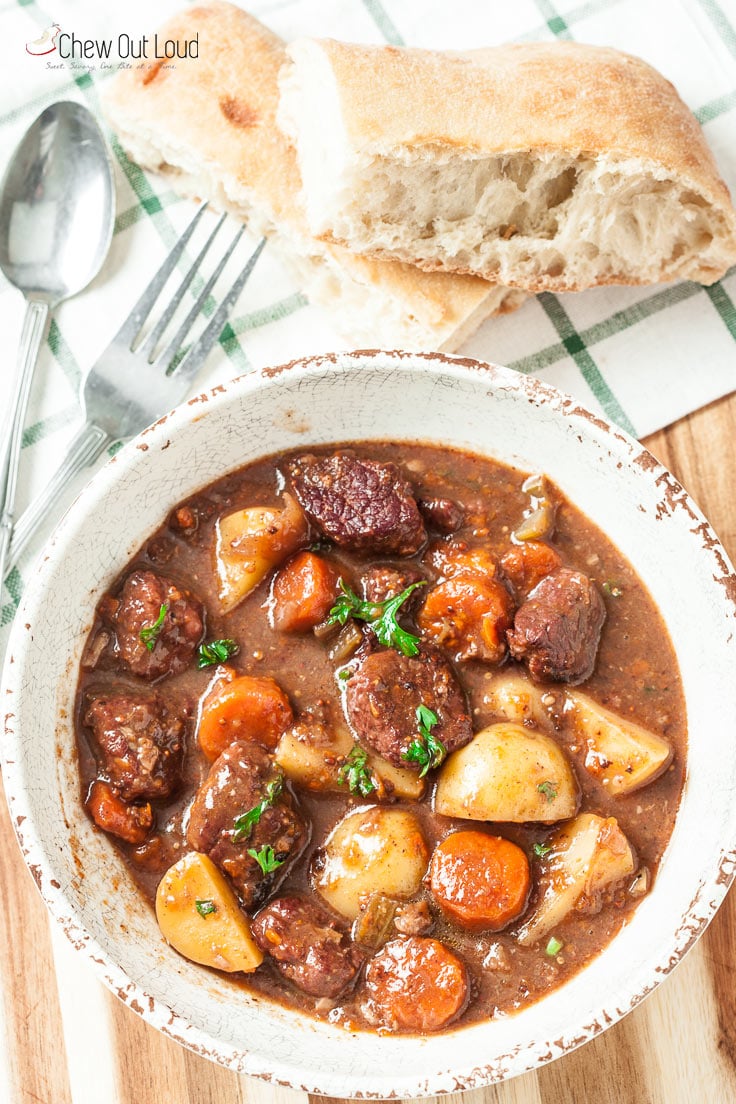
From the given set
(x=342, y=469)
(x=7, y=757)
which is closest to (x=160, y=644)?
(x=7, y=757)

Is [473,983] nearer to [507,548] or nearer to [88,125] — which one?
[507,548]

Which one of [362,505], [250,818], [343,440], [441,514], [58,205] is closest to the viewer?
[250,818]

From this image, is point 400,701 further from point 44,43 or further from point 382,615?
point 44,43

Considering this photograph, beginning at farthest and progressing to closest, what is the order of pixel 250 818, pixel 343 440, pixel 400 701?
pixel 343 440 → pixel 400 701 → pixel 250 818

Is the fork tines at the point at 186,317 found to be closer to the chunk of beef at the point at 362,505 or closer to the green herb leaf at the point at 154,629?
the chunk of beef at the point at 362,505

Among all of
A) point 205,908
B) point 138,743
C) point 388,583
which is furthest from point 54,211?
point 205,908

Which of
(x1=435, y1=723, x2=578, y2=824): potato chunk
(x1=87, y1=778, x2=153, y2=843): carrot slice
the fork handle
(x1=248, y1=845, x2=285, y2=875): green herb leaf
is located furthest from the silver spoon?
(x1=435, y1=723, x2=578, y2=824): potato chunk

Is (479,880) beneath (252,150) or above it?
beneath

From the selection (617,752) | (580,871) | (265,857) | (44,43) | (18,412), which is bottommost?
(580,871)

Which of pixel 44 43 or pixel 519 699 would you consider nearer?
pixel 519 699
